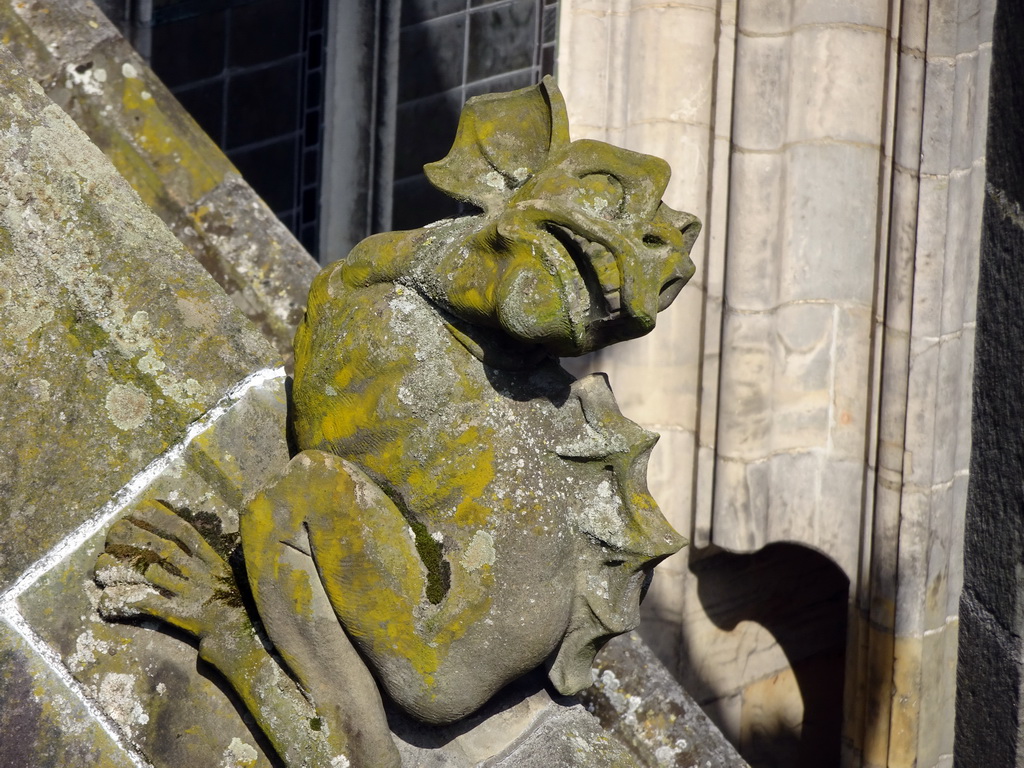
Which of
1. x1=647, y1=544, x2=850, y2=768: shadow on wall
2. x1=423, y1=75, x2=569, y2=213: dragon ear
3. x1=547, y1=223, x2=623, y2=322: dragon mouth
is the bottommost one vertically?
x1=647, y1=544, x2=850, y2=768: shadow on wall

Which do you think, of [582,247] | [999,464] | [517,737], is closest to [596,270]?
[582,247]

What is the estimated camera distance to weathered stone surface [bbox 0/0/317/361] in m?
2.89

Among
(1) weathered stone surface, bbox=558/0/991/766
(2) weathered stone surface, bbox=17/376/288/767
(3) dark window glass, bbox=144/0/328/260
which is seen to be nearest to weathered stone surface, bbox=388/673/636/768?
(2) weathered stone surface, bbox=17/376/288/767

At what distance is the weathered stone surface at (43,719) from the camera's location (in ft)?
6.88

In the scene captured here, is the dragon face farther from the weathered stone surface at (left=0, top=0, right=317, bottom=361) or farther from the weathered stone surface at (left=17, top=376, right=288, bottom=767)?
the weathered stone surface at (left=0, top=0, right=317, bottom=361)

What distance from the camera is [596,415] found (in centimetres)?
209

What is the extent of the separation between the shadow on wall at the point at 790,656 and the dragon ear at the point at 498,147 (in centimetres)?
263

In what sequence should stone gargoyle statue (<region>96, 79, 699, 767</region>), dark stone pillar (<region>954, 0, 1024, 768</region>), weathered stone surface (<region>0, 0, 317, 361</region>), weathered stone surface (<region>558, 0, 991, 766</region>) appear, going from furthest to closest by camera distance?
weathered stone surface (<region>558, 0, 991, 766</region>) → dark stone pillar (<region>954, 0, 1024, 768</region>) → weathered stone surface (<region>0, 0, 317, 361</region>) → stone gargoyle statue (<region>96, 79, 699, 767</region>)

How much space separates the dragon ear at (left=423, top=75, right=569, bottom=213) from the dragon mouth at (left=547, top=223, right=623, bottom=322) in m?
0.21

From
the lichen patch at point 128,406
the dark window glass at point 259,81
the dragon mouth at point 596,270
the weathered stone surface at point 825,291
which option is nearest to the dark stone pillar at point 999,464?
the weathered stone surface at point 825,291

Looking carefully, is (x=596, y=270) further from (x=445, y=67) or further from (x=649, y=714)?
(x=445, y=67)

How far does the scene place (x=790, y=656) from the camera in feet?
15.6

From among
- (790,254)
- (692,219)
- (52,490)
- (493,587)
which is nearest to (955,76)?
(790,254)

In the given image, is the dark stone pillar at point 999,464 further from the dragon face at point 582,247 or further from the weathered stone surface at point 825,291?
the dragon face at point 582,247
